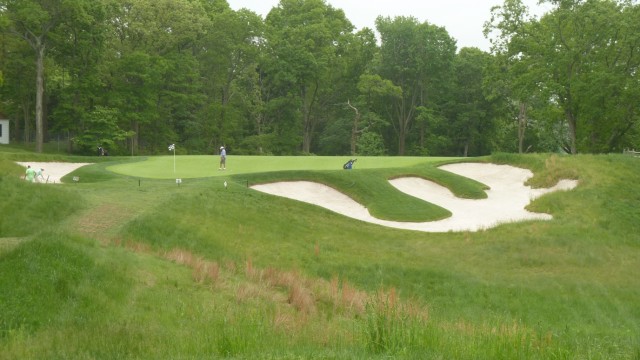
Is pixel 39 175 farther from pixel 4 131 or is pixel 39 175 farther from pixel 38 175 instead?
pixel 4 131

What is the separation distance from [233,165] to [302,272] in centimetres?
1668

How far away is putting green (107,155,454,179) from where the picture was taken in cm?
2734

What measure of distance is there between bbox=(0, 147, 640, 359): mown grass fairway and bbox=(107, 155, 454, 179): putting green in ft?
1.61

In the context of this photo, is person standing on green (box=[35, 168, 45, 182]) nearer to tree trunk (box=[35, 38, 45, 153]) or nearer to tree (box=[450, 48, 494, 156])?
tree trunk (box=[35, 38, 45, 153])

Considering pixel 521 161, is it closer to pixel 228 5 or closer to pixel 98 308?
pixel 98 308

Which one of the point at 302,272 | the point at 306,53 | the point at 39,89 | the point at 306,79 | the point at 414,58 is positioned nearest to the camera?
the point at 302,272

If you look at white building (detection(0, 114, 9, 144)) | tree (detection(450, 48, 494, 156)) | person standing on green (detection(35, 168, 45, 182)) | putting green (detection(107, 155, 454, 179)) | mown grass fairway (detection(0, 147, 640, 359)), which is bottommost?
mown grass fairway (detection(0, 147, 640, 359))

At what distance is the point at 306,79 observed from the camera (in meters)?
70.0

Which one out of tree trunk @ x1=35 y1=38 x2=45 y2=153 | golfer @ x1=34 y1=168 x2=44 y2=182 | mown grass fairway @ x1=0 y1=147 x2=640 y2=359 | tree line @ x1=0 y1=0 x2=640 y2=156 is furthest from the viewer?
tree trunk @ x1=35 y1=38 x2=45 y2=153

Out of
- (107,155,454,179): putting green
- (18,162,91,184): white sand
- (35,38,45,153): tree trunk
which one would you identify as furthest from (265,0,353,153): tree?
(18,162,91,184): white sand

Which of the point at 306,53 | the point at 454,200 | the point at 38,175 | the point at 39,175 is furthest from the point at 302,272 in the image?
the point at 306,53

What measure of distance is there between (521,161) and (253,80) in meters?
44.7

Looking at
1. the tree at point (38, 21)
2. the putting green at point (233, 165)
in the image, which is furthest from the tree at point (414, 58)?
the tree at point (38, 21)

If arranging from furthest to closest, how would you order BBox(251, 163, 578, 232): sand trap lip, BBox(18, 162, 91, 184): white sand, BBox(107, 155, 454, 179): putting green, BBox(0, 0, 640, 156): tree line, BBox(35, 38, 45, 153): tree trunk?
1. BBox(35, 38, 45, 153): tree trunk
2. BBox(0, 0, 640, 156): tree line
3. BBox(18, 162, 91, 184): white sand
4. BBox(107, 155, 454, 179): putting green
5. BBox(251, 163, 578, 232): sand trap lip
